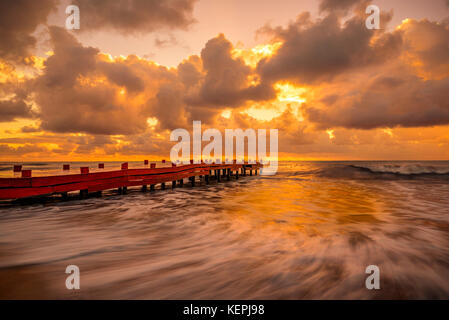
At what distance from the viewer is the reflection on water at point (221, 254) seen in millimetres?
2873

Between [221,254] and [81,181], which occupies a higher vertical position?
[81,181]

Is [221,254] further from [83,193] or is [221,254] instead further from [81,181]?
[83,193]

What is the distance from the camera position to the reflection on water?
9.43 ft

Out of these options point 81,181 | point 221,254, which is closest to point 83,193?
point 81,181

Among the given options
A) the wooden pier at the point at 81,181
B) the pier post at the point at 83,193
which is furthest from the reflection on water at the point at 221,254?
the pier post at the point at 83,193

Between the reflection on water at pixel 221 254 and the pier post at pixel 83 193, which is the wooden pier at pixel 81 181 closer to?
the pier post at pixel 83 193

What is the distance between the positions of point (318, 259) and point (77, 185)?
31.8ft

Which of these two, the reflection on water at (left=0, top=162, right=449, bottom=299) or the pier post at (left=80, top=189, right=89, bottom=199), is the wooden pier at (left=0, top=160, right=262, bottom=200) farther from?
the reflection on water at (left=0, top=162, right=449, bottom=299)

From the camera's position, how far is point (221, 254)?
4203mm

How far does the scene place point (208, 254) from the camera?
418 centimetres

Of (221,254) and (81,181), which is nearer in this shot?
(221,254)
